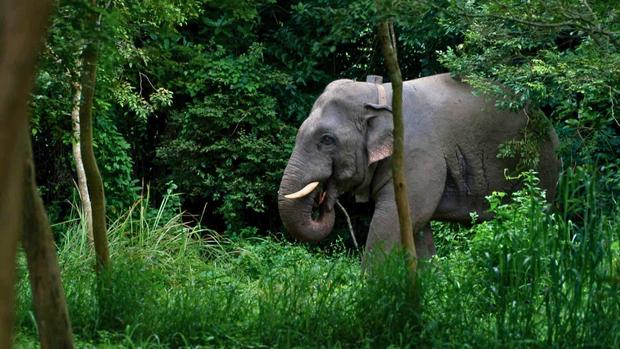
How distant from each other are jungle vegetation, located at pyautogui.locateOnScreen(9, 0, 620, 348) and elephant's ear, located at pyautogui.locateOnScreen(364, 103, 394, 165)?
0.76 meters

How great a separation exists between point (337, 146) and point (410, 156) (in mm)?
719

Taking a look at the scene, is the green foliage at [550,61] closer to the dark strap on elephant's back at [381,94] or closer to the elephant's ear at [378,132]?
the dark strap on elephant's back at [381,94]

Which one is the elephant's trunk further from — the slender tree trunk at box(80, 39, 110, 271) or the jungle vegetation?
the slender tree trunk at box(80, 39, 110, 271)

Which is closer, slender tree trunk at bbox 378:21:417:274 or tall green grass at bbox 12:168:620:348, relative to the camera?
tall green grass at bbox 12:168:620:348

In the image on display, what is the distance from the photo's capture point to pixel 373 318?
6465 mm

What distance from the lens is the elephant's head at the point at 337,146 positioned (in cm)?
1084

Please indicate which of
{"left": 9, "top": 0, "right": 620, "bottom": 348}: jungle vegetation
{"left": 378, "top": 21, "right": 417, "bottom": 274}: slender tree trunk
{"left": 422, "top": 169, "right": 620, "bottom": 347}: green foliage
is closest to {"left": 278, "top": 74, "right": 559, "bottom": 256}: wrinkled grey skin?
{"left": 9, "top": 0, "right": 620, "bottom": 348}: jungle vegetation

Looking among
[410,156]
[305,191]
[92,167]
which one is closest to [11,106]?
[92,167]

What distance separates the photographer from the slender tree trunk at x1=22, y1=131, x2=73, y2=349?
5.20m

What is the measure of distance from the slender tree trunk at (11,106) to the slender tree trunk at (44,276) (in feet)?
9.86

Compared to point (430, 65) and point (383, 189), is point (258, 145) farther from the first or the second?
point (383, 189)

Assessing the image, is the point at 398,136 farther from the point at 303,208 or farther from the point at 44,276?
the point at 303,208

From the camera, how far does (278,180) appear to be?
48.6ft

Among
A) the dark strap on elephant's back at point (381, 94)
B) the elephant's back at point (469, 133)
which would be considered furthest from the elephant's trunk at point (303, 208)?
the elephant's back at point (469, 133)
